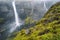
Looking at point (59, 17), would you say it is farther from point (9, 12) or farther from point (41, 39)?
point (9, 12)

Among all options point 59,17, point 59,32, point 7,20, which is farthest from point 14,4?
point 59,32

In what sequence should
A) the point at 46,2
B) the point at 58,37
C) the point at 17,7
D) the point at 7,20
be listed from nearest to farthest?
the point at 58,37 → the point at 7,20 → the point at 17,7 → the point at 46,2

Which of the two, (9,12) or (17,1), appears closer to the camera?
(9,12)

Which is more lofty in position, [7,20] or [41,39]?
[41,39]

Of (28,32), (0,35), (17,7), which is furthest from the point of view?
(17,7)

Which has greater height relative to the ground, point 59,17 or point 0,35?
point 59,17

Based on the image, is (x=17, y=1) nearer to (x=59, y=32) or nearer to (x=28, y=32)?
(x=28, y=32)

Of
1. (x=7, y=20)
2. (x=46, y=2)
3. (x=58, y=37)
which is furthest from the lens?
(x=46, y=2)

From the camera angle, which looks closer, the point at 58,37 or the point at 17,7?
the point at 58,37

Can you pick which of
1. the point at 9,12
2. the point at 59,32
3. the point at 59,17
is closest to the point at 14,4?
the point at 9,12

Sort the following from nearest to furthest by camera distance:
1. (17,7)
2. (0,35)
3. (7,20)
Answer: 1. (0,35)
2. (7,20)
3. (17,7)
